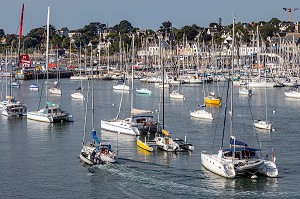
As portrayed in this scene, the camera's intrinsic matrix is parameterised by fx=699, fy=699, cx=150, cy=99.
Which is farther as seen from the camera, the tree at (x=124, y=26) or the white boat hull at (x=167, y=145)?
the tree at (x=124, y=26)

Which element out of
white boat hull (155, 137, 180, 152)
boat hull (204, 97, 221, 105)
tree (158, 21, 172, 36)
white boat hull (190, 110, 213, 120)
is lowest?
white boat hull (155, 137, 180, 152)

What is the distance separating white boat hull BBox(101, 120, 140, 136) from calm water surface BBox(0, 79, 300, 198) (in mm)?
456

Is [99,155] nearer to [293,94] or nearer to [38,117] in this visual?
[38,117]

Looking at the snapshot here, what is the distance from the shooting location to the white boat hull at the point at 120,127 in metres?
38.9

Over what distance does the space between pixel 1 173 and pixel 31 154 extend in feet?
14.4

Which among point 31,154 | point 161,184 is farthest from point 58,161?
point 161,184

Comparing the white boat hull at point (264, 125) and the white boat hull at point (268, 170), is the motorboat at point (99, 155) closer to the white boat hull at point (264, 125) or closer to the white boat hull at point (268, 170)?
the white boat hull at point (268, 170)

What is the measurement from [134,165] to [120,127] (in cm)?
942

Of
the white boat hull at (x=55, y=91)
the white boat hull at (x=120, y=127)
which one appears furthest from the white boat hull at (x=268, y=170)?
the white boat hull at (x=55, y=91)

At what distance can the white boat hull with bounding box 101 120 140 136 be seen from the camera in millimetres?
38906

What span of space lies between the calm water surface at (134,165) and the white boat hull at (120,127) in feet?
1.50

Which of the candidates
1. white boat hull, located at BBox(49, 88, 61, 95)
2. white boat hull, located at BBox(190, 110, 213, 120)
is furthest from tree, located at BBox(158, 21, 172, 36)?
white boat hull, located at BBox(190, 110, 213, 120)

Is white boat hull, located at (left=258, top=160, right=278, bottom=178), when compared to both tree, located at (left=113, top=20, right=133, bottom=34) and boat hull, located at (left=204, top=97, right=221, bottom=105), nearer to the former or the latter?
boat hull, located at (left=204, top=97, right=221, bottom=105)

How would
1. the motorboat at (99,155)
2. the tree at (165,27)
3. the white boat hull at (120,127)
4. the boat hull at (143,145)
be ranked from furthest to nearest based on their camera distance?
the tree at (165,27), the white boat hull at (120,127), the boat hull at (143,145), the motorboat at (99,155)
